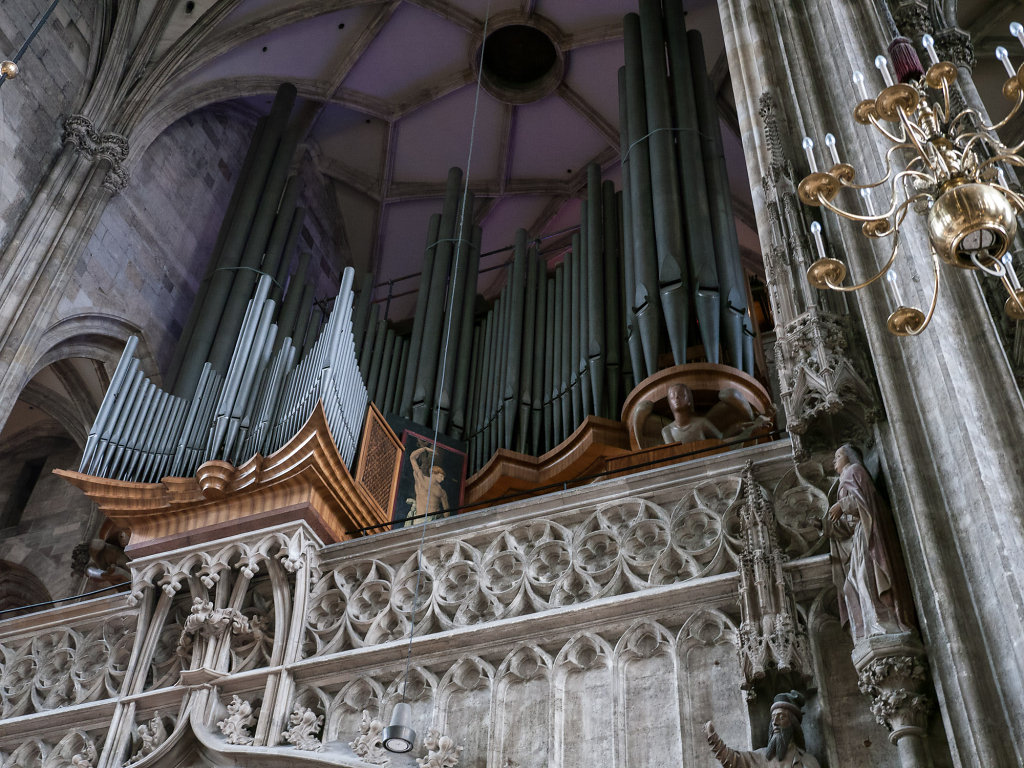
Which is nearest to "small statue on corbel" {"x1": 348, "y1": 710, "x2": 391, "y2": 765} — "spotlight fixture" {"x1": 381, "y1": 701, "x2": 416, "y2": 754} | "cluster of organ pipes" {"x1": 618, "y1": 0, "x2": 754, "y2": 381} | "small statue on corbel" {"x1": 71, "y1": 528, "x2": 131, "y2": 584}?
"spotlight fixture" {"x1": 381, "y1": 701, "x2": 416, "y2": 754}

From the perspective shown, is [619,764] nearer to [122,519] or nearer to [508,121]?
[122,519]

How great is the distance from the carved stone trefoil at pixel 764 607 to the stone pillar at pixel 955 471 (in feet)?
2.39

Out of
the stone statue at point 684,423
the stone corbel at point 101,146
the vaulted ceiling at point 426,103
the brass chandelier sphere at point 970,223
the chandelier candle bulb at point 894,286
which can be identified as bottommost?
the brass chandelier sphere at point 970,223

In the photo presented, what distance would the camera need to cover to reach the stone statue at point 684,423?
8688 mm

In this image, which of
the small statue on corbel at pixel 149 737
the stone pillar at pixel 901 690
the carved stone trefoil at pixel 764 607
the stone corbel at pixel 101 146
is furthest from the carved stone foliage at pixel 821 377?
the stone corbel at pixel 101 146

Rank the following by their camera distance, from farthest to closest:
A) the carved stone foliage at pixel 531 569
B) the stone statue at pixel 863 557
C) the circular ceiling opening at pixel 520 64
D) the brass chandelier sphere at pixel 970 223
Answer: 1. the circular ceiling opening at pixel 520 64
2. the carved stone foliage at pixel 531 569
3. the stone statue at pixel 863 557
4. the brass chandelier sphere at pixel 970 223

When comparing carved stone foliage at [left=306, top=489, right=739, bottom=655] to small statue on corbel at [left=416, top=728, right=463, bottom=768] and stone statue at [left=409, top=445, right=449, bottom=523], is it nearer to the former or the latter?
small statue on corbel at [left=416, top=728, right=463, bottom=768]

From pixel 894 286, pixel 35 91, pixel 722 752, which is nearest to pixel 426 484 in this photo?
pixel 722 752

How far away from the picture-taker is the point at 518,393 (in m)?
10.7

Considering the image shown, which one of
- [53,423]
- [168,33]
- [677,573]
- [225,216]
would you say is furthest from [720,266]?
[53,423]

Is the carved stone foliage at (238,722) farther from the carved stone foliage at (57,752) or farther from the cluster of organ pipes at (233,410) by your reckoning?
the cluster of organ pipes at (233,410)

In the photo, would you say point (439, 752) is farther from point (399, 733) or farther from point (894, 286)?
point (894, 286)

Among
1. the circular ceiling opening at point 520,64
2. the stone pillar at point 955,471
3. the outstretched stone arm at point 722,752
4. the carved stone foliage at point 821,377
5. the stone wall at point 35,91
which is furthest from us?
the circular ceiling opening at point 520,64

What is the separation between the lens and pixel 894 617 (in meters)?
5.16
